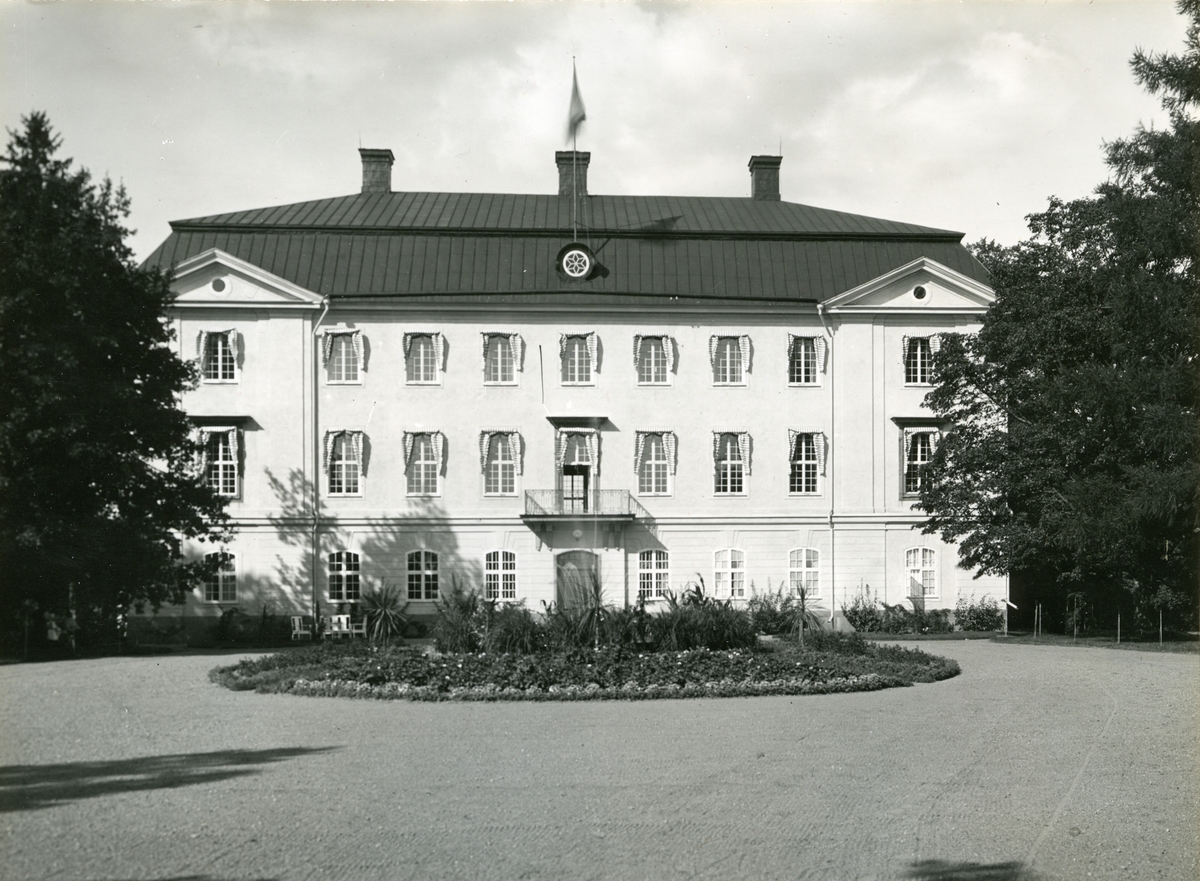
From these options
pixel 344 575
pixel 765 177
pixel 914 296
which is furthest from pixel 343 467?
pixel 765 177

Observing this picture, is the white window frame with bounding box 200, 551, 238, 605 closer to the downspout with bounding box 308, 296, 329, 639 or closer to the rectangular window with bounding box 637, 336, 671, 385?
the downspout with bounding box 308, 296, 329, 639

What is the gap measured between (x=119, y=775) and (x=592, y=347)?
82.0 feet

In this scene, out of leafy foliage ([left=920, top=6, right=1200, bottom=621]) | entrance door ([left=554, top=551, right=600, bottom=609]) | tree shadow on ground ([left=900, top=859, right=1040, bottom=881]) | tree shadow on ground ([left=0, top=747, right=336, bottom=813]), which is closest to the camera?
tree shadow on ground ([left=900, top=859, right=1040, bottom=881])

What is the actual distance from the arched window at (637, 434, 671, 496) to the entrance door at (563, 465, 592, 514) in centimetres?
158

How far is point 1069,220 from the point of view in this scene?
99.6 ft

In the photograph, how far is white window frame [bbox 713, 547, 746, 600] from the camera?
3431 centimetres

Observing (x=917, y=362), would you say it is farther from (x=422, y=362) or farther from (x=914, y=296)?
(x=422, y=362)

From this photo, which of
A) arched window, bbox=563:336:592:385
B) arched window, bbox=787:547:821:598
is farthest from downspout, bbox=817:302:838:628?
arched window, bbox=563:336:592:385

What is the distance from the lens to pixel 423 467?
34031mm

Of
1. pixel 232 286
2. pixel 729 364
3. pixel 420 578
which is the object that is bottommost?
pixel 420 578

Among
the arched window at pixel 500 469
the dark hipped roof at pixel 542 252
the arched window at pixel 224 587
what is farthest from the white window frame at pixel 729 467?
the arched window at pixel 224 587

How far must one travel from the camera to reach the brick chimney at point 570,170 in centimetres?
3919

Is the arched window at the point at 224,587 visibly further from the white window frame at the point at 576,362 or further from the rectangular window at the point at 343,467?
the white window frame at the point at 576,362

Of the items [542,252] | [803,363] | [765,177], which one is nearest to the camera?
[542,252]
